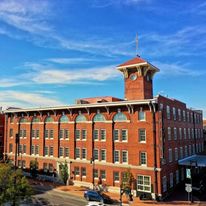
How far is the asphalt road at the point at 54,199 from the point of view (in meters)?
37.2

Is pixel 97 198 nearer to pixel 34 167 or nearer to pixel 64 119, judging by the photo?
pixel 64 119

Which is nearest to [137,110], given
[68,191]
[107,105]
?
[107,105]

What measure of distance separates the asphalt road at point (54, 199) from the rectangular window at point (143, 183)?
30.0ft

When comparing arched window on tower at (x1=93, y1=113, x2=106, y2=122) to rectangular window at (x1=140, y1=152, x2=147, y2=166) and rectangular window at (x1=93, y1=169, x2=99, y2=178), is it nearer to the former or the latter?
rectangular window at (x1=93, y1=169, x2=99, y2=178)

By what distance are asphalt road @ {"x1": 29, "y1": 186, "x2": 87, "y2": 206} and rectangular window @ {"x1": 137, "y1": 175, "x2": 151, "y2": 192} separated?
9.14 meters

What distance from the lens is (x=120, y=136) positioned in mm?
44625

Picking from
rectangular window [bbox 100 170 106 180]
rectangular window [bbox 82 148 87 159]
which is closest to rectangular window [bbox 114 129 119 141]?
rectangular window [bbox 100 170 106 180]

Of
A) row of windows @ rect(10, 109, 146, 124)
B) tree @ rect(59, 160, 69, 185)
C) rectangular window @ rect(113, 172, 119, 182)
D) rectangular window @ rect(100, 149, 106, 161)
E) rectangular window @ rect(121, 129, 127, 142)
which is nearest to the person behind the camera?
row of windows @ rect(10, 109, 146, 124)

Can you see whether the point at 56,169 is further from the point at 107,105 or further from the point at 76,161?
the point at 107,105

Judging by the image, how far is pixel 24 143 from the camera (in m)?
59.3

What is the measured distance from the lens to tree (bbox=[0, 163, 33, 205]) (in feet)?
89.6

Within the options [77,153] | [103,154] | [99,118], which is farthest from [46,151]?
[99,118]

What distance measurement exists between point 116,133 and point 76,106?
9761mm

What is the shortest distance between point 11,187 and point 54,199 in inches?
522
